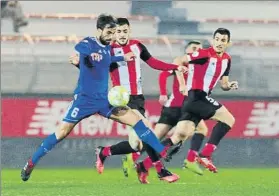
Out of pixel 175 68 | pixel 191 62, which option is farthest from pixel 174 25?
pixel 175 68

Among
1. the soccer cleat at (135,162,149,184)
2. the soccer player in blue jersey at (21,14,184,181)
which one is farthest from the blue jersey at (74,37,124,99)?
the soccer cleat at (135,162,149,184)

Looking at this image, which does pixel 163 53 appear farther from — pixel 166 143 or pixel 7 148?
pixel 166 143

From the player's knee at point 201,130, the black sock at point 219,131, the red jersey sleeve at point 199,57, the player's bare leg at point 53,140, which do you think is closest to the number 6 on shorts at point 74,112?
the player's bare leg at point 53,140

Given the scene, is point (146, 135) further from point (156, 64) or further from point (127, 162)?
point (127, 162)

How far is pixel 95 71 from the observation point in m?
10.0

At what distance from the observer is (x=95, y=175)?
1355cm

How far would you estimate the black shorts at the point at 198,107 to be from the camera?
11883mm

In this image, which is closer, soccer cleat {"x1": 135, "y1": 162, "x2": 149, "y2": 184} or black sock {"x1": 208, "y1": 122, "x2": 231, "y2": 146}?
soccer cleat {"x1": 135, "y1": 162, "x2": 149, "y2": 184}

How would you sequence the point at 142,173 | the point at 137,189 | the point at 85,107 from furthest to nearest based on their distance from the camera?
the point at 142,173
the point at 85,107
the point at 137,189

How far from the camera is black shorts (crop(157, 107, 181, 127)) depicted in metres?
12.9

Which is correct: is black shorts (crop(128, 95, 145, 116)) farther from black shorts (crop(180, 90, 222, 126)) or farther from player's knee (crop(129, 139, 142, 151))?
black shorts (crop(180, 90, 222, 126))

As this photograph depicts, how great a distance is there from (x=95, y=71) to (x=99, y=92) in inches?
8.3


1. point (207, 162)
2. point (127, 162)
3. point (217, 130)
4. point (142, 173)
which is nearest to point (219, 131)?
point (217, 130)

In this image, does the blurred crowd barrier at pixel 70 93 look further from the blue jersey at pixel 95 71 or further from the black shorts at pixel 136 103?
the blue jersey at pixel 95 71
